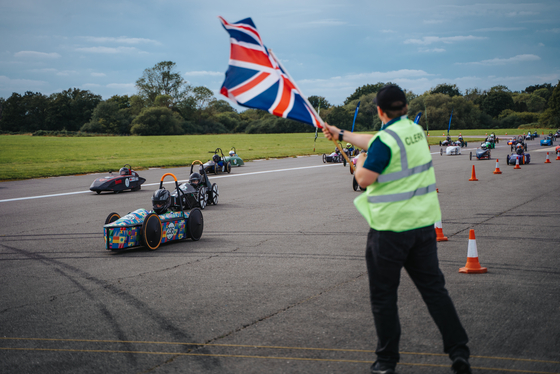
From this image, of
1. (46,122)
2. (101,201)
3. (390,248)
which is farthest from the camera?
(46,122)

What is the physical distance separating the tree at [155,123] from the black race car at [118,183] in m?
84.3

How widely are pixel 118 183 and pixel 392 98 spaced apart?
1356 centimetres

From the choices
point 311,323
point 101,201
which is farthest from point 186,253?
point 101,201

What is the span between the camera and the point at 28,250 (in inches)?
297

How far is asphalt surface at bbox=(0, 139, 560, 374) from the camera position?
358 centimetres

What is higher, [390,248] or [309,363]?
[390,248]

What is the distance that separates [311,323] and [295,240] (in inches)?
145

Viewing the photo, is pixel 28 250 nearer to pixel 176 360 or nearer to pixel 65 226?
pixel 65 226

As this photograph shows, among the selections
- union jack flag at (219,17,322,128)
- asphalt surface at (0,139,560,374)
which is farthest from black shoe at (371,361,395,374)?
union jack flag at (219,17,322,128)

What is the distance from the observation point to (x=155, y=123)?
323 feet

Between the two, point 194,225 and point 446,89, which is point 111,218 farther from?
point 446,89

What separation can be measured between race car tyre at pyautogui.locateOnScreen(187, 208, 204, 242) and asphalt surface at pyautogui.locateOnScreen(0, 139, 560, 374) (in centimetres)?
24

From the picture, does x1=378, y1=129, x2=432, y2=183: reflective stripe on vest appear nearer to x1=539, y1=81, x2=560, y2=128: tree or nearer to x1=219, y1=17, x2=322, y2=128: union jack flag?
x1=219, y1=17, x2=322, y2=128: union jack flag

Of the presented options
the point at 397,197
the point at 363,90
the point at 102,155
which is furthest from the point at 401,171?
the point at 363,90
